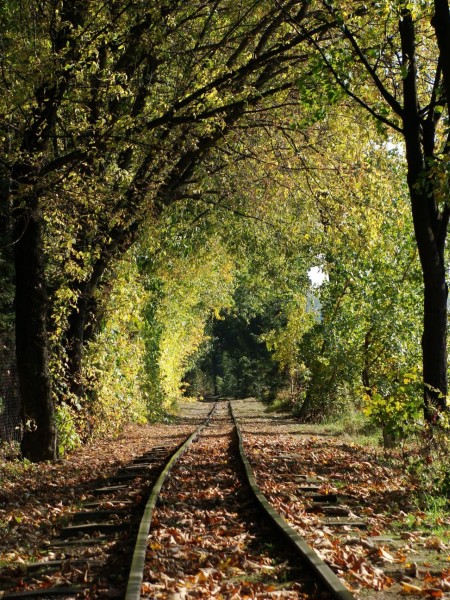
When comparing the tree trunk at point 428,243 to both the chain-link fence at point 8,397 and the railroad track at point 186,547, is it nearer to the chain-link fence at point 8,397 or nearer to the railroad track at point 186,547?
the railroad track at point 186,547

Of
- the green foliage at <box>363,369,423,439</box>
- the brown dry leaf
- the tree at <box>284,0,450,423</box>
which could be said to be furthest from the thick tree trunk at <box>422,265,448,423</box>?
the brown dry leaf

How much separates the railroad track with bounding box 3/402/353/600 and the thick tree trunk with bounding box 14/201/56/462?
12.3 feet

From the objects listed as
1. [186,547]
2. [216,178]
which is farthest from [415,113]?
[216,178]

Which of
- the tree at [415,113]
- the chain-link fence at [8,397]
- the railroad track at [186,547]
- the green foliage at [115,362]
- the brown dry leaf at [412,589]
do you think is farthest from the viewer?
the green foliage at [115,362]

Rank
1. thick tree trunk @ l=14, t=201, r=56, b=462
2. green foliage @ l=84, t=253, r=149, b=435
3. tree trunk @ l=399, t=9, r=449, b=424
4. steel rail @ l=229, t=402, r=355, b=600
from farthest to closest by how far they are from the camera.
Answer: green foliage @ l=84, t=253, r=149, b=435 → thick tree trunk @ l=14, t=201, r=56, b=462 → tree trunk @ l=399, t=9, r=449, b=424 → steel rail @ l=229, t=402, r=355, b=600

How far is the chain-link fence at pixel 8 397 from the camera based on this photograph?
16812 millimetres

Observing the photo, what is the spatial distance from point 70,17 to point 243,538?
9.80 metres

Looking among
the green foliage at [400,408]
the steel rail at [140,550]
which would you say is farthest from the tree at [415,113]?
the steel rail at [140,550]

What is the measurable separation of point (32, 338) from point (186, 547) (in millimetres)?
8112

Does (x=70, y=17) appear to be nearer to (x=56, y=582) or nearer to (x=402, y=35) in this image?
(x=402, y=35)

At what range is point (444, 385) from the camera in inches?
469

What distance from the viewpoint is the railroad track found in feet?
17.6

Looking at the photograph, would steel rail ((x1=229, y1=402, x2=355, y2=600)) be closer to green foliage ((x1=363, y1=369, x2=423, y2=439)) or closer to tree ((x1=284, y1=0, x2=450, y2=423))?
green foliage ((x1=363, y1=369, x2=423, y2=439))

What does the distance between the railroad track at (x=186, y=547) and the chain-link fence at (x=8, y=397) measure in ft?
22.2
